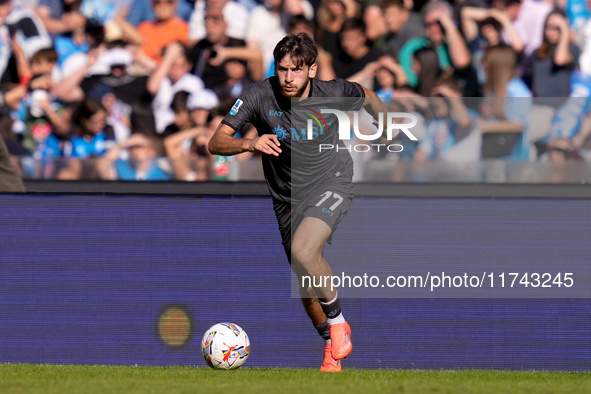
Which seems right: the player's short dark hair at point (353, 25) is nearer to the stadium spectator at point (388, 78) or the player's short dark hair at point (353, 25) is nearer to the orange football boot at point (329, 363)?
the stadium spectator at point (388, 78)

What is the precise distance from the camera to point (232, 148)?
608cm

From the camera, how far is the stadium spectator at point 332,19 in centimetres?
982

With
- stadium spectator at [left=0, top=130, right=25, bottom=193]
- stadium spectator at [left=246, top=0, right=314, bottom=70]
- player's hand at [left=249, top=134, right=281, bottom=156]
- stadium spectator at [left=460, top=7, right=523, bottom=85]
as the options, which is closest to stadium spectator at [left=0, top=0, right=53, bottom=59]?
stadium spectator at [left=246, top=0, right=314, bottom=70]

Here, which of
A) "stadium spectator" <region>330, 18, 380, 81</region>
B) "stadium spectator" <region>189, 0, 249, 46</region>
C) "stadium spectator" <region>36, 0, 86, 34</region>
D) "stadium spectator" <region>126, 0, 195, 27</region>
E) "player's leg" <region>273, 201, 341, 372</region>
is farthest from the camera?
"stadium spectator" <region>36, 0, 86, 34</region>

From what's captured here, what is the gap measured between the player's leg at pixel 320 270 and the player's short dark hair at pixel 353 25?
3.95 metres

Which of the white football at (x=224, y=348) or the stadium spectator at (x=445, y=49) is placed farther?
the stadium spectator at (x=445, y=49)

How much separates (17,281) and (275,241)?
6.94 feet

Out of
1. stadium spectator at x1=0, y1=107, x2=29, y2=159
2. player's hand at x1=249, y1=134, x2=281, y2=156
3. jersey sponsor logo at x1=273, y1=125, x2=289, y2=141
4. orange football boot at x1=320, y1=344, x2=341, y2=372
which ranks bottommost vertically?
orange football boot at x1=320, y1=344, x2=341, y2=372

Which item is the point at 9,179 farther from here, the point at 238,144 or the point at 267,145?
the point at 267,145

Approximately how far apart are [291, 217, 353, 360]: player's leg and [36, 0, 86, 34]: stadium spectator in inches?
210

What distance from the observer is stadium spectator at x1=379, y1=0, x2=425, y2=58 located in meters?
9.68

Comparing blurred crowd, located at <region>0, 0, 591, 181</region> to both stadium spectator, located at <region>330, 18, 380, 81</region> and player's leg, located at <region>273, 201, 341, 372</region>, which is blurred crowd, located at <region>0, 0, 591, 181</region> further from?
player's leg, located at <region>273, 201, 341, 372</region>

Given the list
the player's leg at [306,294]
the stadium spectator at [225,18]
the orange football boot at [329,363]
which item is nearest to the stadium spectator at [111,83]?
the stadium spectator at [225,18]

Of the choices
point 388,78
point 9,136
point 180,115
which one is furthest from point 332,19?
point 9,136
